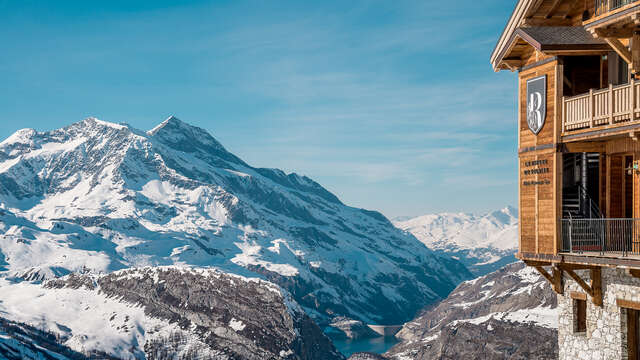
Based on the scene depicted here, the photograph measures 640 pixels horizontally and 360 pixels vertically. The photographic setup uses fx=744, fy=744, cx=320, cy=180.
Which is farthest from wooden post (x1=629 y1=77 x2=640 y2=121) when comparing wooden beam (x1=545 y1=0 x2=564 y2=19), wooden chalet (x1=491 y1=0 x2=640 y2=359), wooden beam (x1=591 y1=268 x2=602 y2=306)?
wooden beam (x1=545 y1=0 x2=564 y2=19)

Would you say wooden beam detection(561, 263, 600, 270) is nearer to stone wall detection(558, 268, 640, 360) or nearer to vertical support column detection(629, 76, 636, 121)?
stone wall detection(558, 268, 640, 360)

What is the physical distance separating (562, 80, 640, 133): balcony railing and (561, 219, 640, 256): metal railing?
3734 millimetres

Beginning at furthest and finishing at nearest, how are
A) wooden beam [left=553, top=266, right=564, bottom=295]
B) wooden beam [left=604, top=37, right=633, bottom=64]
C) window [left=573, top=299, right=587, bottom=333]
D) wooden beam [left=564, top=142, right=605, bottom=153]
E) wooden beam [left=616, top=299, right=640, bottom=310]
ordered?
1. wooden beam [left=553, top=266, right=564, bottom=295]
2. window [left=573, top=299, right=587, bottom=333]
3. wooden beam [left=564, top=142, right=605, bottom=153]
4. wooden beam [left=604, top=37, right=633, bottom=64]
5. wooden beam [left=616, top=299, right=640, bottom=310]

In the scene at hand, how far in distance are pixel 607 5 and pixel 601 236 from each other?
8.53 m

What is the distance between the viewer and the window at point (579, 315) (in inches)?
Result: 1212

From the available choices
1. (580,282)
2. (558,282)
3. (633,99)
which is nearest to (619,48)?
(633,99)

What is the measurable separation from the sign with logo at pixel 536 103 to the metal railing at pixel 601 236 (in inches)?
158

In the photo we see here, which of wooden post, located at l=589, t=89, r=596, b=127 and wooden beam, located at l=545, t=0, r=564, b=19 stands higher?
wooden beam, located at l=545, t=0, r=564, b=19

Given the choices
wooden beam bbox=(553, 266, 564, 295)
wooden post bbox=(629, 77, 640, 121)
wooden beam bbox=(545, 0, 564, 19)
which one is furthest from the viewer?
wooden beam bbox=(553, 266, 564, 295)

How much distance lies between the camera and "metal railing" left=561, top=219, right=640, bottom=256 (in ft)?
88.7

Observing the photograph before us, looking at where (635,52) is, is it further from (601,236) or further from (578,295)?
(578,295)

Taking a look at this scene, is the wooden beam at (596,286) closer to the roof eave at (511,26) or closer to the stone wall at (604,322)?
the stone wall at (604,322)

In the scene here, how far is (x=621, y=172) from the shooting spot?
28750mm

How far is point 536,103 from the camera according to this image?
30000mm
